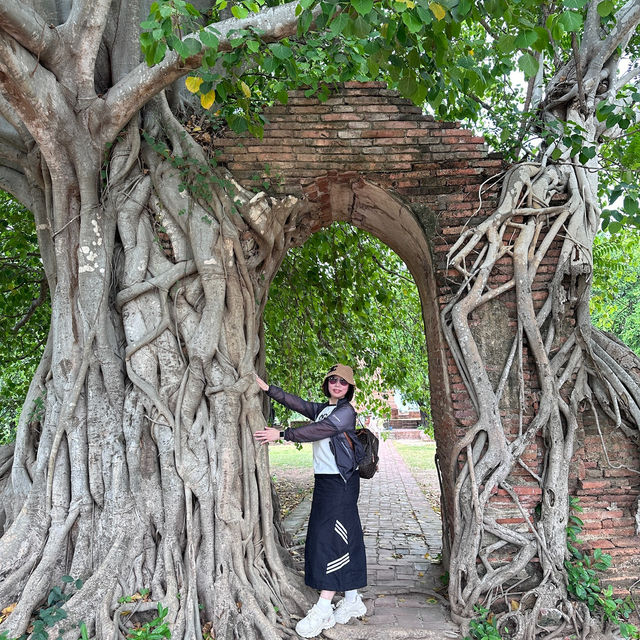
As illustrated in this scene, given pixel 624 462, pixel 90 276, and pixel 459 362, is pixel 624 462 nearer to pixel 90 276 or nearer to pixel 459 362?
pixel 459 362

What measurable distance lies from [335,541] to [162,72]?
3.34 metres

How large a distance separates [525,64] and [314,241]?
12.8ft

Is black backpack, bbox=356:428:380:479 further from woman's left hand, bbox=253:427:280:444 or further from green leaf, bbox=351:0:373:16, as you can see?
green leaf, bbox=351:0:373:16

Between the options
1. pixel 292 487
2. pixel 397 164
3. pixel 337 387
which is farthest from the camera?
pixel 292 487

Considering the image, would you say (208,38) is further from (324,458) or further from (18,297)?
(18,297)

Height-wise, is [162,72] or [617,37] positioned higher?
[617,37]

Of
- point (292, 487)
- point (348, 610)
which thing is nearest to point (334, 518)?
point (348, 610)

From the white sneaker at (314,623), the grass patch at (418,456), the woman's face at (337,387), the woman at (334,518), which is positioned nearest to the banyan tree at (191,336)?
the white sneaker at (314,623)

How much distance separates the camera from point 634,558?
3986 mm

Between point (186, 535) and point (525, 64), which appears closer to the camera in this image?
point (525, 64)

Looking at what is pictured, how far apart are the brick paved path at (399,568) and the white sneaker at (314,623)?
6 centimetres

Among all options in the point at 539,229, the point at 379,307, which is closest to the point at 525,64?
the point at 539,229

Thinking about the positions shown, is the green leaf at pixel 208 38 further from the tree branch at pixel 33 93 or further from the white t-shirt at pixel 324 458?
the white t-shirt at pixel 324 458

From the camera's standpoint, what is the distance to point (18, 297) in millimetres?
6754
